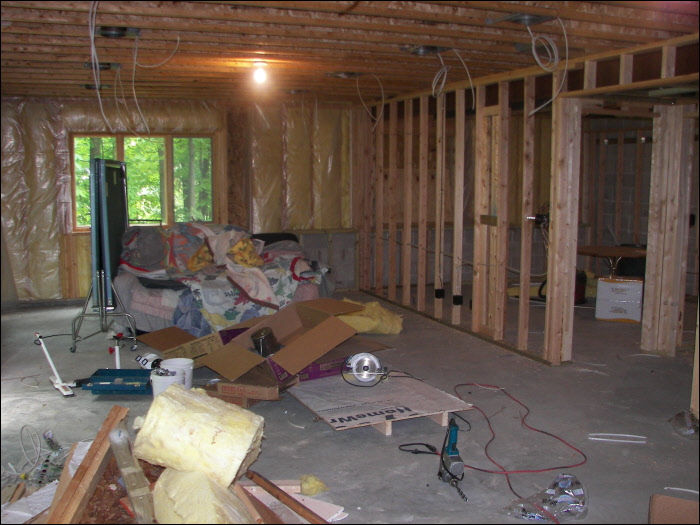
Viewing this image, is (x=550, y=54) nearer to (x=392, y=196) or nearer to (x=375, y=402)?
(x=375, y=402)

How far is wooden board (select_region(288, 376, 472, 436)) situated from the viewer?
3.85m

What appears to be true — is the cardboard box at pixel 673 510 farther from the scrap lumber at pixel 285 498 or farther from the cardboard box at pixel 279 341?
the cardboard box at pixel 279 341

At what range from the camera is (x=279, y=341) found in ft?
16.9

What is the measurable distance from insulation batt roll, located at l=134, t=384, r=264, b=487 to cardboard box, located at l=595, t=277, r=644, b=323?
16.9 ft

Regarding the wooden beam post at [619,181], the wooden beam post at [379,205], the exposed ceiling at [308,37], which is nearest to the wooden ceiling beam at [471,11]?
the exposed ceiling at [308,37]

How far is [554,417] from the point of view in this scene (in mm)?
4203

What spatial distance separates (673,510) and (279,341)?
10.6ft

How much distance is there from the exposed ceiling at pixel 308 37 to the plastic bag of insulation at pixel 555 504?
2.57 m

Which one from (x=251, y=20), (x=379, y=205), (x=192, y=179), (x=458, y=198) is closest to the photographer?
(x=251, y=20)

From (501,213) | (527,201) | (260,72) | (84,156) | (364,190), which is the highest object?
(260,72)

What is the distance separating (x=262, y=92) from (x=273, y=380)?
4218 millimetres

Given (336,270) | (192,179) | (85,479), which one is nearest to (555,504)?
(85,479)

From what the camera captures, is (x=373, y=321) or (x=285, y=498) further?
(x=373, y=321)

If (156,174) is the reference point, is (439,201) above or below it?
below
